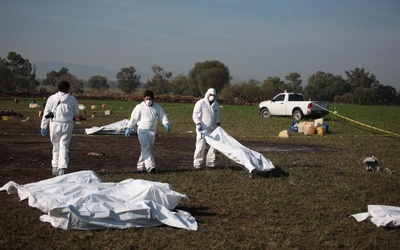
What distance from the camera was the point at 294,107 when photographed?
3234 centimetres

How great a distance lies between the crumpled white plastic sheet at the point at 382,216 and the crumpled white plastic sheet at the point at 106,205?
2630mm

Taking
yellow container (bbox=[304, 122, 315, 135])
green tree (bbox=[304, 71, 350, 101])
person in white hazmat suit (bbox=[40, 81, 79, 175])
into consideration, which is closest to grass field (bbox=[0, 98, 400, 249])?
person in white hazmat suit (bbox=[40, 81, 79, 175])

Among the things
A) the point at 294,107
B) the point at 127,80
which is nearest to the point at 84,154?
the point at 294,107

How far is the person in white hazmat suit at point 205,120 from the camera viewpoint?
12250 mm

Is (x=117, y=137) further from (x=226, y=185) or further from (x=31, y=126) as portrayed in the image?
(x=226, y=185)

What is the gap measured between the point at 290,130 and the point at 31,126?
39.8 feet

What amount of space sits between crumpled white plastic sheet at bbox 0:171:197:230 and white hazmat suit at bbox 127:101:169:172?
3444 millimetres

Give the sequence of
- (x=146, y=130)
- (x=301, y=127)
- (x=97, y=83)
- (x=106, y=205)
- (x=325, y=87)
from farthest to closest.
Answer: (x=97, y=83), (x=325, y=87), (x=301, y=127), (x=146, y=130), (x=106, y=205)

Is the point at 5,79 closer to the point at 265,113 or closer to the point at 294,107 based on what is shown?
the point at 265,113

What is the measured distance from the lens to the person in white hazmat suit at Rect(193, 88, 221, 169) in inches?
482

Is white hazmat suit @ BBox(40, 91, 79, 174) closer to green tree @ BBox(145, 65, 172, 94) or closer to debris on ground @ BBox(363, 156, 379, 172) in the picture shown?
debris on ground @ BBox(363, 156, 379, 172)

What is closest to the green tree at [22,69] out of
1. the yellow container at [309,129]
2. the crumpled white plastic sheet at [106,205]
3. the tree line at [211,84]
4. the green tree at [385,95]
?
the tree line at [211,84]

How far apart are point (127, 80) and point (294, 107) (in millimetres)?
111030

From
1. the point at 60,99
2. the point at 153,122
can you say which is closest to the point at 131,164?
the point at 153,122
